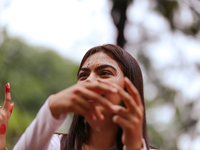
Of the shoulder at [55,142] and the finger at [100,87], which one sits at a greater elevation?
the finger at [100,87]

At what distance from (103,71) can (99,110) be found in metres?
0.49

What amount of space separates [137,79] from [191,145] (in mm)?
3558

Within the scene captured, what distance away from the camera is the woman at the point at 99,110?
124 centimetres

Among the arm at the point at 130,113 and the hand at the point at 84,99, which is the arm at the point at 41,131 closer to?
the hand at the point at 84,99

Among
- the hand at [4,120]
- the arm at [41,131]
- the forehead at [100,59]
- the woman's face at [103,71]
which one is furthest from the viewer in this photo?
the forehead at [100,59]

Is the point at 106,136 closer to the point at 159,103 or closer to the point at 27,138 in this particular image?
the point at 27,138

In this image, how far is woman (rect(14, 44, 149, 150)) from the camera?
4.08ft

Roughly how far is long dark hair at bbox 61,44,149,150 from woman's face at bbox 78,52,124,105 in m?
0.06

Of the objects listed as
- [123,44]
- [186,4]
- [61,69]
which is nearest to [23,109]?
[61,69]

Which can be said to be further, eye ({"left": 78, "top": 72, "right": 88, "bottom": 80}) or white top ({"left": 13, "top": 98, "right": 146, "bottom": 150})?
eye ({"left": 78, "top": 72, "right": 88, "bottom": 80})

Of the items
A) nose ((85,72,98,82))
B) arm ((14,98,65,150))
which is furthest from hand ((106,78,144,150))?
nose ((85,72,98,82))

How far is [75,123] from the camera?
6.32 feet

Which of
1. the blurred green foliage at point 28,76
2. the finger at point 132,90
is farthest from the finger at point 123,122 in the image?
the blurred green foliage at point 28,76

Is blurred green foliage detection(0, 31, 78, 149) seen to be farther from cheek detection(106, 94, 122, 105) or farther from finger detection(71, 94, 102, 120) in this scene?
finger detection(71, 94, 102, 120)
